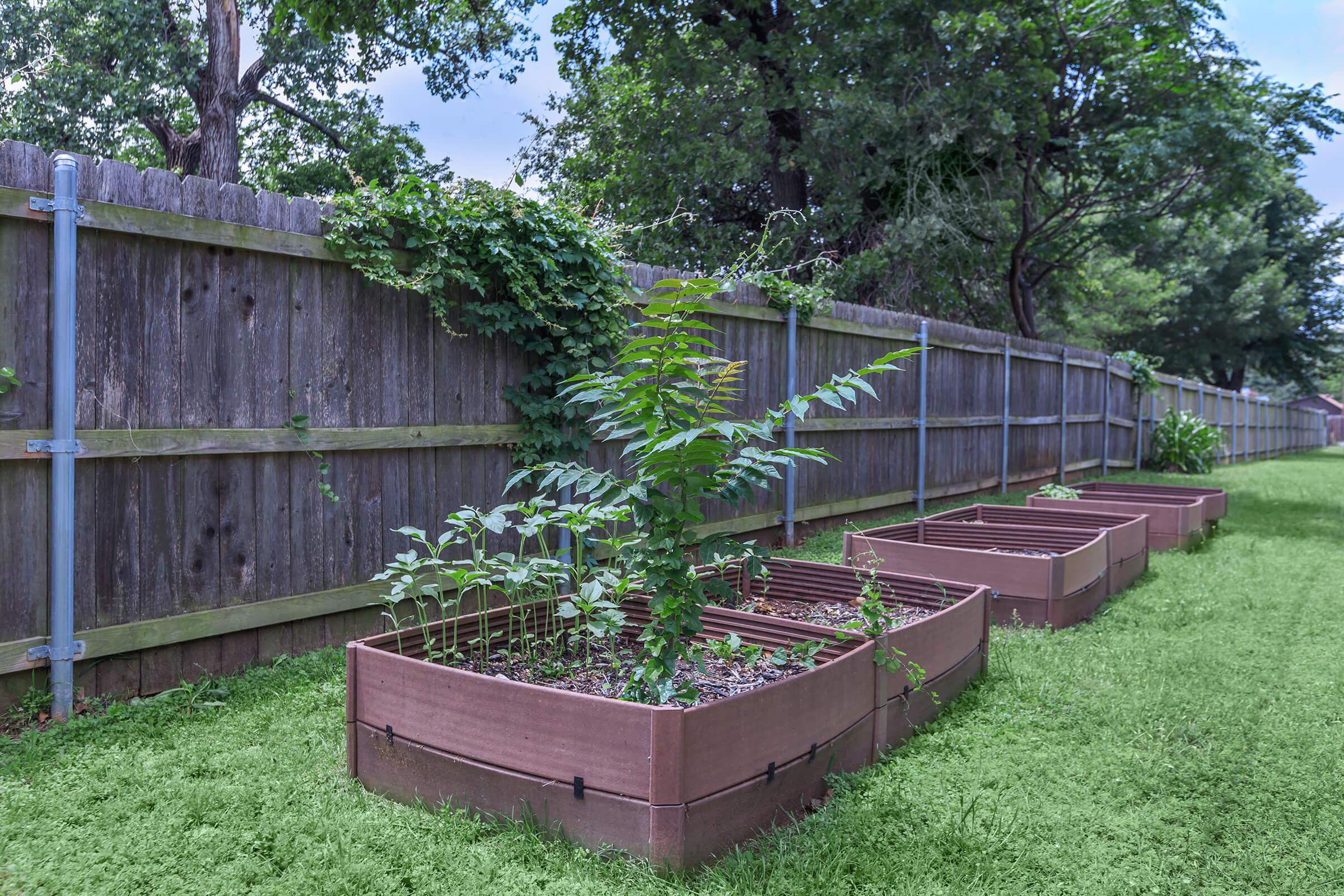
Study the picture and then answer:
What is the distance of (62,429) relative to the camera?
309 centimetres

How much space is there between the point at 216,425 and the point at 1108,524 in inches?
215

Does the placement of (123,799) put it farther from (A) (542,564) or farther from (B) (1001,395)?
(B) (1001,395)

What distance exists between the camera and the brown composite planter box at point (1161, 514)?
7031 millimetres

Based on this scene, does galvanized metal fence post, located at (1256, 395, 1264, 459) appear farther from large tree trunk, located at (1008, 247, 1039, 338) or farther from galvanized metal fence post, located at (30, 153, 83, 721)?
galvanized metal fence post, located at (30, 153, 83, 721)

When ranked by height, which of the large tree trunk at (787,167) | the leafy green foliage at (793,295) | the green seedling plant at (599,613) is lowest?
the green seedling plant at (599,613)

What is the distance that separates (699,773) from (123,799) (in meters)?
1.62

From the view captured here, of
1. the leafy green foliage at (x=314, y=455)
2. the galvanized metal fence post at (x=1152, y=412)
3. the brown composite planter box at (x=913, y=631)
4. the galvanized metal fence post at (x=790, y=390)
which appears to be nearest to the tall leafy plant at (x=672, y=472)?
the brown composite planter box at (x=913, y=631)

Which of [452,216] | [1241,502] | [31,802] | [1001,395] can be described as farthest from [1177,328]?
[31,802]

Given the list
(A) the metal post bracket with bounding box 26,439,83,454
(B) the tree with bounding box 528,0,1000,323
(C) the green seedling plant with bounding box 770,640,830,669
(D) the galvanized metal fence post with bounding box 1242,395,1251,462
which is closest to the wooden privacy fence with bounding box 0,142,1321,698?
(A) the metal post bracket with bounding box 26,439,83,454

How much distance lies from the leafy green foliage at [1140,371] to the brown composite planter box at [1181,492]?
23.7 ft

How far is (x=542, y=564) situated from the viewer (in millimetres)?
3057

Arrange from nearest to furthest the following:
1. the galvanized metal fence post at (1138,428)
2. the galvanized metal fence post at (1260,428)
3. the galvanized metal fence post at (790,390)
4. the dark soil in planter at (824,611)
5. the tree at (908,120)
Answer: the dark soil in planter at (824,611) < the galvanized metal fence post at (790,390) < the tree at (908,120) < the galvanized metal fence post at (1138,428) < the galvanized metal fence post at (1260,428)

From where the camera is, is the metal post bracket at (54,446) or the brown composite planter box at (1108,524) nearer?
the metal post bracket at (54,446)

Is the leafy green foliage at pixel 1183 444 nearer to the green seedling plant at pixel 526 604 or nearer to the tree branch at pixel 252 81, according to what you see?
the green seedling plant at pixel 526 604
